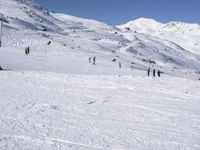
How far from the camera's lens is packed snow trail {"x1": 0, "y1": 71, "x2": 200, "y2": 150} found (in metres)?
9.77

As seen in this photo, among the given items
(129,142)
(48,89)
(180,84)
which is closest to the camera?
(129,142)

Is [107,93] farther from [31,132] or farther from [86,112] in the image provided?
[31,132]

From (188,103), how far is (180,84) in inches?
169

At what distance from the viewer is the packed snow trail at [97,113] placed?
977 centimetres

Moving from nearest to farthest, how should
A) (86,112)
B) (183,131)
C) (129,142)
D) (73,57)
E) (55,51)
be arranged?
1. (129,142)
2. (183,131)
3. (86,112)
4. (73,57)
5. (55,51)

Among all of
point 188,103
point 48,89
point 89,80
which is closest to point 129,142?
point 188,103

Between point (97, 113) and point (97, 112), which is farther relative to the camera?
point (97, 112)

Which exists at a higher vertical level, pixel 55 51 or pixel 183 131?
pixel 55 51

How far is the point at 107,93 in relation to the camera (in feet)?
59.1

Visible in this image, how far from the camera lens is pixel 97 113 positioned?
13.3 meters

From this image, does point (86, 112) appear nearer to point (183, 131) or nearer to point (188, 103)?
point (183, 131)

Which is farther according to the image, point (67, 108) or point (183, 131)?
point (67, 108)

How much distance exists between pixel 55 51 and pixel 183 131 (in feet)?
125

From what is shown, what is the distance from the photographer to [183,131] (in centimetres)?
Answer: 1147
